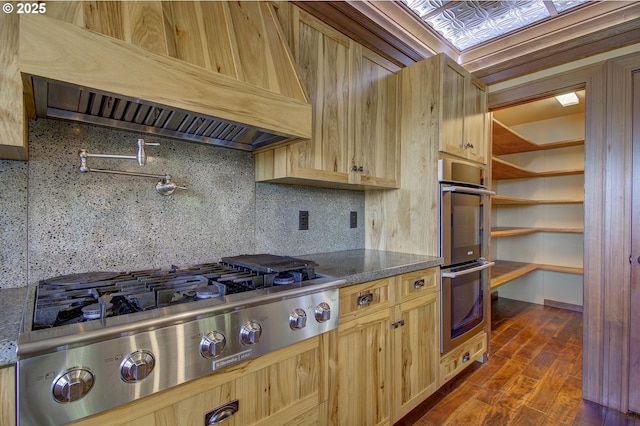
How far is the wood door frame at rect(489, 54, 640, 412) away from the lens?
1.94 m

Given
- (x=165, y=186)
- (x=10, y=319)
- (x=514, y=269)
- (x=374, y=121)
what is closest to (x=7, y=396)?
(x=10, y=319)

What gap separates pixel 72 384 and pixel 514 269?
4.05 meters

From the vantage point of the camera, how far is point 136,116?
1263mm

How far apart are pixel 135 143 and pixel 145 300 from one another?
799mm

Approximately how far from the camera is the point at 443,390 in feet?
6.95

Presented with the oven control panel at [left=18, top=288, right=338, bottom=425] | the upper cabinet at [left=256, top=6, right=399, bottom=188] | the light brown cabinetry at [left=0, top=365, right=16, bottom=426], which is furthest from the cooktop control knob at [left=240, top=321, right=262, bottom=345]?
the upper cabinet at [left=256, top=6, right=399, bottom=188]

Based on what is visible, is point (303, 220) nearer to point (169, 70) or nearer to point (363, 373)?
point (363, 373)

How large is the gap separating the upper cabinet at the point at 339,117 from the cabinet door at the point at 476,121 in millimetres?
579

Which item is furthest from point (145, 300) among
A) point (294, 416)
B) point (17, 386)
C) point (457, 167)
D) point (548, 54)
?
point (548, 54)

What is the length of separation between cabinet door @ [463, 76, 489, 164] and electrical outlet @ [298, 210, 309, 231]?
4.26 feet

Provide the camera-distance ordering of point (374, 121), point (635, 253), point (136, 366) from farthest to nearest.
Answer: point (374, 121)
point (635, 253)
point (136, 366)

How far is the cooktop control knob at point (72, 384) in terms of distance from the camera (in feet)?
2.24

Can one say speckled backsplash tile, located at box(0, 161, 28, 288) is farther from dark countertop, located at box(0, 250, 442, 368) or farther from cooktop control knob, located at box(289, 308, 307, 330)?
cooktop control knob, located at box(289, 308, 307, 330)

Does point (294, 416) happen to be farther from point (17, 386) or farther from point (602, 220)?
point (602, 220)
